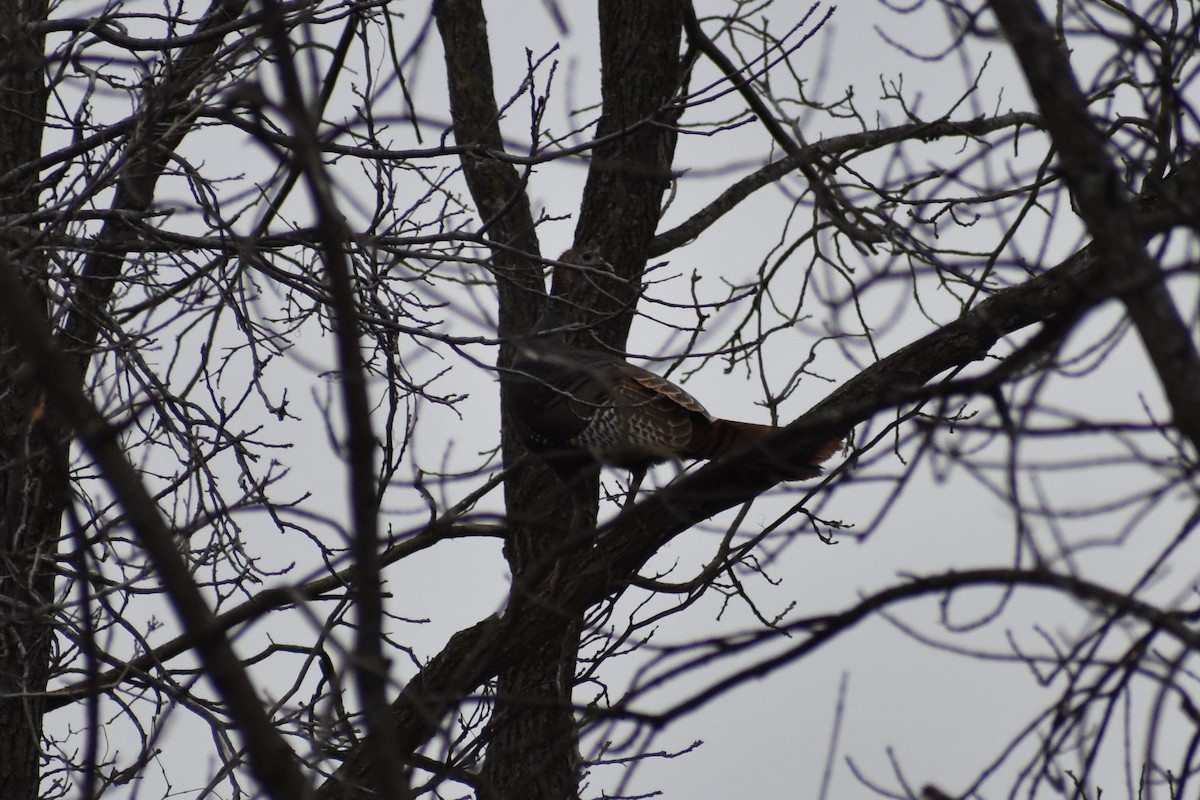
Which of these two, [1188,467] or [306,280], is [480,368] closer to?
[306,280]

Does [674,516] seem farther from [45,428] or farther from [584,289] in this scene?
[45,428]

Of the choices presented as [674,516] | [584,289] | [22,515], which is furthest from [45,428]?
[584,289]

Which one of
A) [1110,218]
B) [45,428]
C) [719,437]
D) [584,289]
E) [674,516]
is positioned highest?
[584,289]

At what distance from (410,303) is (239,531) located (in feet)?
3.03

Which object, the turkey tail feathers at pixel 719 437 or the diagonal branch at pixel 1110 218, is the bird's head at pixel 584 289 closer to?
the turkey tail feathers at pixel 719 437

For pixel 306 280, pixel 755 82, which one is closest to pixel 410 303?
pixel 306 280

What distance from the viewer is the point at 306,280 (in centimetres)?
419

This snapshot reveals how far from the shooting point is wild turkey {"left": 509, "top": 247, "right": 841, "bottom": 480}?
477cm

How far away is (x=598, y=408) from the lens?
4766mm

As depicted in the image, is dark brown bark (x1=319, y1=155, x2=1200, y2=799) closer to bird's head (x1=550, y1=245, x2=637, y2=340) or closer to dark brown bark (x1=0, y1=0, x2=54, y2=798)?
bird's head (x1=550, y1=245, x2=637, y2=340)

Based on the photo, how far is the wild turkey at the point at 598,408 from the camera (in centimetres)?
477

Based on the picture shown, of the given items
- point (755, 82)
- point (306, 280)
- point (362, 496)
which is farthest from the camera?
point (306, 280)

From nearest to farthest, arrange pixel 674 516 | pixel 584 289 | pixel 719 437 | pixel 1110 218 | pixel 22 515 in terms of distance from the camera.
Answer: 1. pixel 1110 218
2. pixel 674 516
3. pixel 22 515
4. pixel 719 437
5. pixel 584 289

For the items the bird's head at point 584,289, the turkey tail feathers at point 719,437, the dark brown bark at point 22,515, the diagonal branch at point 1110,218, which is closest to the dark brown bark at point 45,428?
the dark brown bark at point 22,515
